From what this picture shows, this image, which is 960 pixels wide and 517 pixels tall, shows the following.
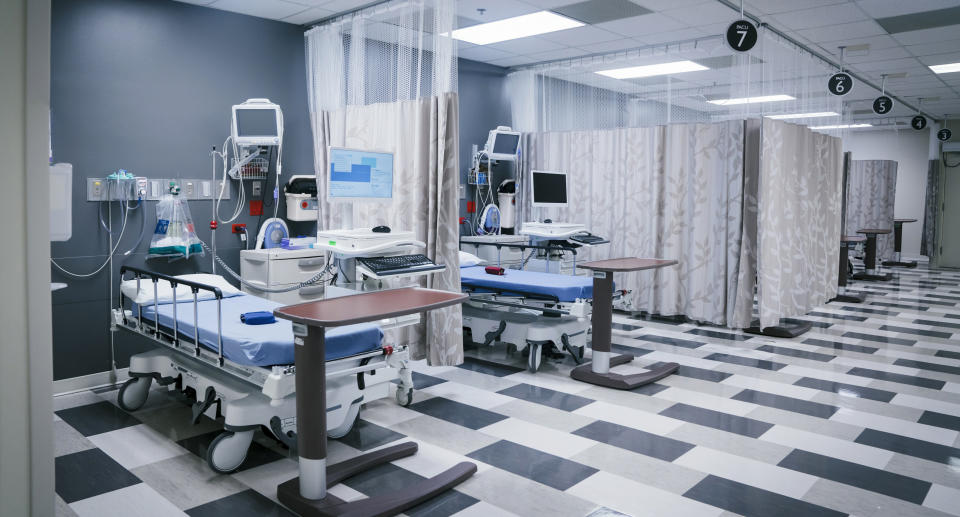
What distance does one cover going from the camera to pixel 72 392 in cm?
425

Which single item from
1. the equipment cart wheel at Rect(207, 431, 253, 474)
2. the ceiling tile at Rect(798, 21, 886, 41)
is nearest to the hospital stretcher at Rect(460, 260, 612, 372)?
the equipment cart wheel at Rect(207, 431, 253, 474)

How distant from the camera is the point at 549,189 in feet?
22.9

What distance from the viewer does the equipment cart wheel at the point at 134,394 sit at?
378 cm

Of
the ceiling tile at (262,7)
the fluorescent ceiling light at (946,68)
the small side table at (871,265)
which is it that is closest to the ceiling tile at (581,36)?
the ceiling tile at (262,7)

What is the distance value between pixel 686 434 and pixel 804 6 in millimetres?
4010

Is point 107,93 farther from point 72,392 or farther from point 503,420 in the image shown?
point 503,420

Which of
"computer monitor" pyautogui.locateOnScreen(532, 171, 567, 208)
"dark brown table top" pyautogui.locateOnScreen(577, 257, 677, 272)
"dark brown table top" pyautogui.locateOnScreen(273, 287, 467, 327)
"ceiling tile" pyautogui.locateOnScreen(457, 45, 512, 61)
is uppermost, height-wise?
"ceiling tile" pyautogui.locateOnScreen(457, 45, 512, 61)

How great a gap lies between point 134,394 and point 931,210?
1390cm

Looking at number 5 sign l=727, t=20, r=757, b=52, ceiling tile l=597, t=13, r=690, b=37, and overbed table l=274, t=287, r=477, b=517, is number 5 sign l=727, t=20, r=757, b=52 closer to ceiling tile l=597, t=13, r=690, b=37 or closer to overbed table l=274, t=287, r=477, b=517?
ceiling tile l=597, t=13, r=690, b=37

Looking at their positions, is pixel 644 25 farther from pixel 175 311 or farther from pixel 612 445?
pixel 175 311

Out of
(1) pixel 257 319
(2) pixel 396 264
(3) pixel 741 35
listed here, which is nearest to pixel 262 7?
(2) pixel 396 264

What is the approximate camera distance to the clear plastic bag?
4.67 m

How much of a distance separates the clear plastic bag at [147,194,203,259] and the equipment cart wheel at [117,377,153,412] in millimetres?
1173

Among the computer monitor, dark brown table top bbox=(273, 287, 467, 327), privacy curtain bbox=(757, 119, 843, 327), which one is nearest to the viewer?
dark brown table top bbox=(273, 287, 467, 327)
